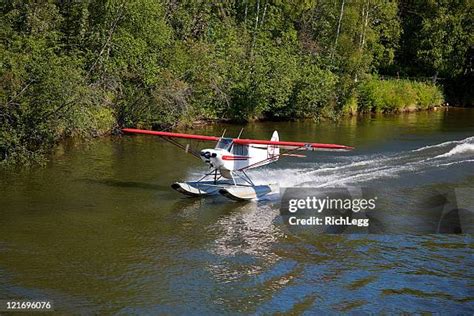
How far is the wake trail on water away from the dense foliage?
282 inches

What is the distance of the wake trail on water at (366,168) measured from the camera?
63.5 feet

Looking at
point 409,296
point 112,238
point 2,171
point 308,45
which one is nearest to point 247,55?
point 308,45

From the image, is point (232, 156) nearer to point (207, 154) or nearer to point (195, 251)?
point (207, 154)

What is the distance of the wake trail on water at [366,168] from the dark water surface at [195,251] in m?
0.10

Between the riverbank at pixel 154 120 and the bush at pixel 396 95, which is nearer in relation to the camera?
the riverbank at pixel 154 120

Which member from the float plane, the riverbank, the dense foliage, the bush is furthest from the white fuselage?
the bush

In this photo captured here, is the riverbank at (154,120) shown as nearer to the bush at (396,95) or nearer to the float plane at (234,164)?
the bush at (396,95)

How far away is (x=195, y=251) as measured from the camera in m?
12.9

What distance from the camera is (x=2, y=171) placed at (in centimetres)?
1848

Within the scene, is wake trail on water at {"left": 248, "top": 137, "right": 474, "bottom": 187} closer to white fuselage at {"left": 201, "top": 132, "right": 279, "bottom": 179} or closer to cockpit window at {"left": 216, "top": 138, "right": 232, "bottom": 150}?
white fuselage at {"left": 201, "top": 132, "right": 279, "bottom": 179}

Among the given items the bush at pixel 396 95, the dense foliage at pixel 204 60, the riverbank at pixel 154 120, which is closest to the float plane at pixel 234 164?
the riverbank at pixel 154 120

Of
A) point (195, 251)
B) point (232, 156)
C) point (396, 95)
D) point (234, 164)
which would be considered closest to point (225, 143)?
point (232, 156)

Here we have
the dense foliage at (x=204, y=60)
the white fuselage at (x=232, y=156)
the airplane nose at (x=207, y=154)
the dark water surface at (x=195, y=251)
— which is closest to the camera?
the dark water surface at (x=195, y=251)

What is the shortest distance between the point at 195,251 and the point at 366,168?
990 centimetres
